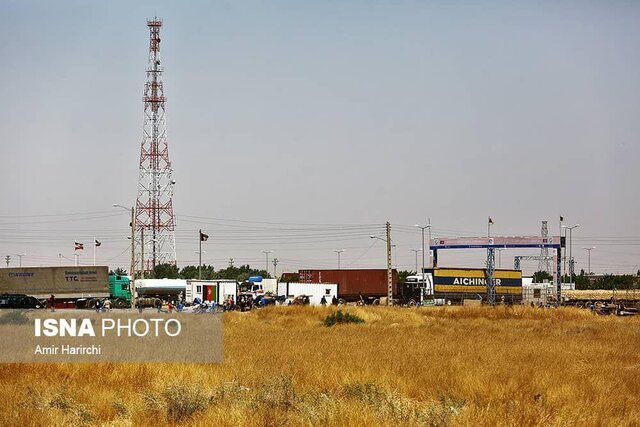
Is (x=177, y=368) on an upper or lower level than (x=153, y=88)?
lower

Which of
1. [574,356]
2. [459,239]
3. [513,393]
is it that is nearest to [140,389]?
[513,393]

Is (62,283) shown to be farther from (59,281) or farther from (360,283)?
(360,283)

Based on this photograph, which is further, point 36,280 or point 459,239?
point 459,239

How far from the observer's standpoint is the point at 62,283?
66875 mm

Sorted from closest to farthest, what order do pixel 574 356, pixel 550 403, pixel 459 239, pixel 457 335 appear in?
pixel 550 403, pixel 574 356, pixel 457 335, pixel 459 239

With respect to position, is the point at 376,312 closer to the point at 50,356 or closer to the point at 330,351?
the point at 330,351

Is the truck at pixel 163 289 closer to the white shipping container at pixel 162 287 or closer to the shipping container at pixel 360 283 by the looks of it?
the white shipping container at pixel 162 287

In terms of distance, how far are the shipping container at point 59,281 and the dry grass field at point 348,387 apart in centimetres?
4465

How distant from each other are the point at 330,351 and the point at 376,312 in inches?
1007

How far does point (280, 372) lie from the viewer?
1688cm

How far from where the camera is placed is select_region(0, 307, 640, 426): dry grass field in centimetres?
1170

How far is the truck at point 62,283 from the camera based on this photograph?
2625 inches

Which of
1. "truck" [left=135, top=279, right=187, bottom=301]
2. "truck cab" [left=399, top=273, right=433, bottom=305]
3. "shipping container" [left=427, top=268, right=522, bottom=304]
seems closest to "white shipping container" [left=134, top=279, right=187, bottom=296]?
"truck" [left=135, top=279, right=187, bottom=301]

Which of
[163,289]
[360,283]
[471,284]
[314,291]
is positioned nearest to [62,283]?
[163,289]
